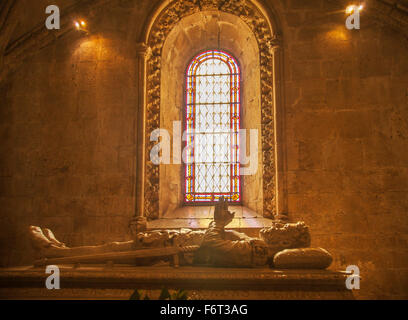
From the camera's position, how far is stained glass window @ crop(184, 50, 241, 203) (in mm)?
7391

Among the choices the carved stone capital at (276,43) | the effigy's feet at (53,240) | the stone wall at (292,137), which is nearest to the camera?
the effigy's feet at (53,240)

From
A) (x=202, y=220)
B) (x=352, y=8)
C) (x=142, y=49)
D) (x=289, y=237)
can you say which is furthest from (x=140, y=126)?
(x=352, y=8)

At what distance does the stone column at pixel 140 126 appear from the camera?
641cm

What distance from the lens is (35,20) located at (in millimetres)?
6812

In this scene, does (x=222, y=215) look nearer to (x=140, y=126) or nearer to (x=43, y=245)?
(x=43, y=245)

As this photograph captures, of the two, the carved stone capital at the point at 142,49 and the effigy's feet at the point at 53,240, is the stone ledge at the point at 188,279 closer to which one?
the effigy's feet at the point at 53,240

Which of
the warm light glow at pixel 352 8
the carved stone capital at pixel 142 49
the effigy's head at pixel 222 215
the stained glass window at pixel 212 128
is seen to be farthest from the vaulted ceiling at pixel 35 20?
the effigy's head at pixel 222 215

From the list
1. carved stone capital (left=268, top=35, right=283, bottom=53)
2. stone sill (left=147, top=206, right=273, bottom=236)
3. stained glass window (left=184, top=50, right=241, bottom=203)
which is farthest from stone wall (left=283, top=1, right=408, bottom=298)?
stained glass window (left=184, top=50, right=241, bottom=203)

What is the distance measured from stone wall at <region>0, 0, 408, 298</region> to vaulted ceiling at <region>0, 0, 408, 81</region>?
0.16 meters

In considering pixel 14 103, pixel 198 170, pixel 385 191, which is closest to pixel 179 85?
pixel 198 170

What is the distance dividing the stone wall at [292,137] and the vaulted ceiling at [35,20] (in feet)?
0.54

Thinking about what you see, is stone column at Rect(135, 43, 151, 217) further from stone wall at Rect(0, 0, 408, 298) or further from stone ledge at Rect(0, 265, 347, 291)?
stone ledge at Rect(0, 265, 347, 291)
